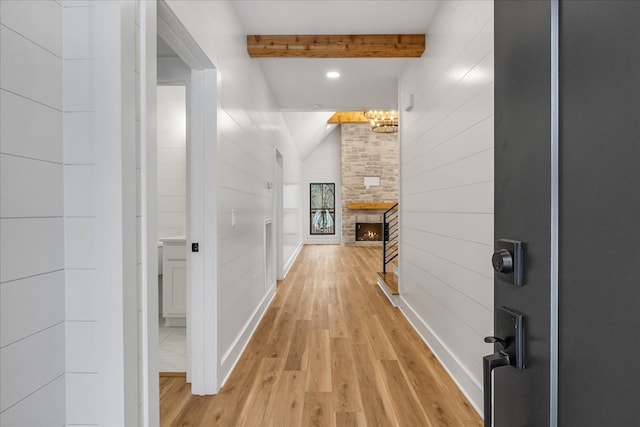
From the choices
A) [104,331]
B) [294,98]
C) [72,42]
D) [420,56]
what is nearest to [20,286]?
[104,331]

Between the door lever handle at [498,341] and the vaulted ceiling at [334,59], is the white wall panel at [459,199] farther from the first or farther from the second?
the vaulted ceiling at [334,59]

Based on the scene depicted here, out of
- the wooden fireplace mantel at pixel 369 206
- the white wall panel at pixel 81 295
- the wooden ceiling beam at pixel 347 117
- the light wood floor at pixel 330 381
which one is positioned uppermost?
the wooden ceiling beam at pixel 347 117

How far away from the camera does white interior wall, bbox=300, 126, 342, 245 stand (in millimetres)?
12109

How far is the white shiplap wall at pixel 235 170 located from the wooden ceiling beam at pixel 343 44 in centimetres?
22

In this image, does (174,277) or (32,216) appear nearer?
(32,216)

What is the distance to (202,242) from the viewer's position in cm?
223

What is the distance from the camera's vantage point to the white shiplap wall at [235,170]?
7.56ft

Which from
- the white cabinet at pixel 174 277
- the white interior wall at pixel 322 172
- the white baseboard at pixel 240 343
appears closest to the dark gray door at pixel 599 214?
the white baseboard at pixel 240 343

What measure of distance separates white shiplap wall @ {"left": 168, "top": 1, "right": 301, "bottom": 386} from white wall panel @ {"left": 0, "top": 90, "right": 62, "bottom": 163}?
2.94ft

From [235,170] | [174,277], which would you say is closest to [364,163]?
[174,277]

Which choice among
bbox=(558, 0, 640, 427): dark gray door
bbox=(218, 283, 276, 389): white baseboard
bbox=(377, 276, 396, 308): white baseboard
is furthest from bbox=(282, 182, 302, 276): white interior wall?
bbox=(558, 0, 640, 427): dark gray door

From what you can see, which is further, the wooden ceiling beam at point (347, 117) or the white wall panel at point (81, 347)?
the wooden ceiling beam at point (347, 117)

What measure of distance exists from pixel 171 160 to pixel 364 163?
8350 mm

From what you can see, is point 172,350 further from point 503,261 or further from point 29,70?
point 503,261
